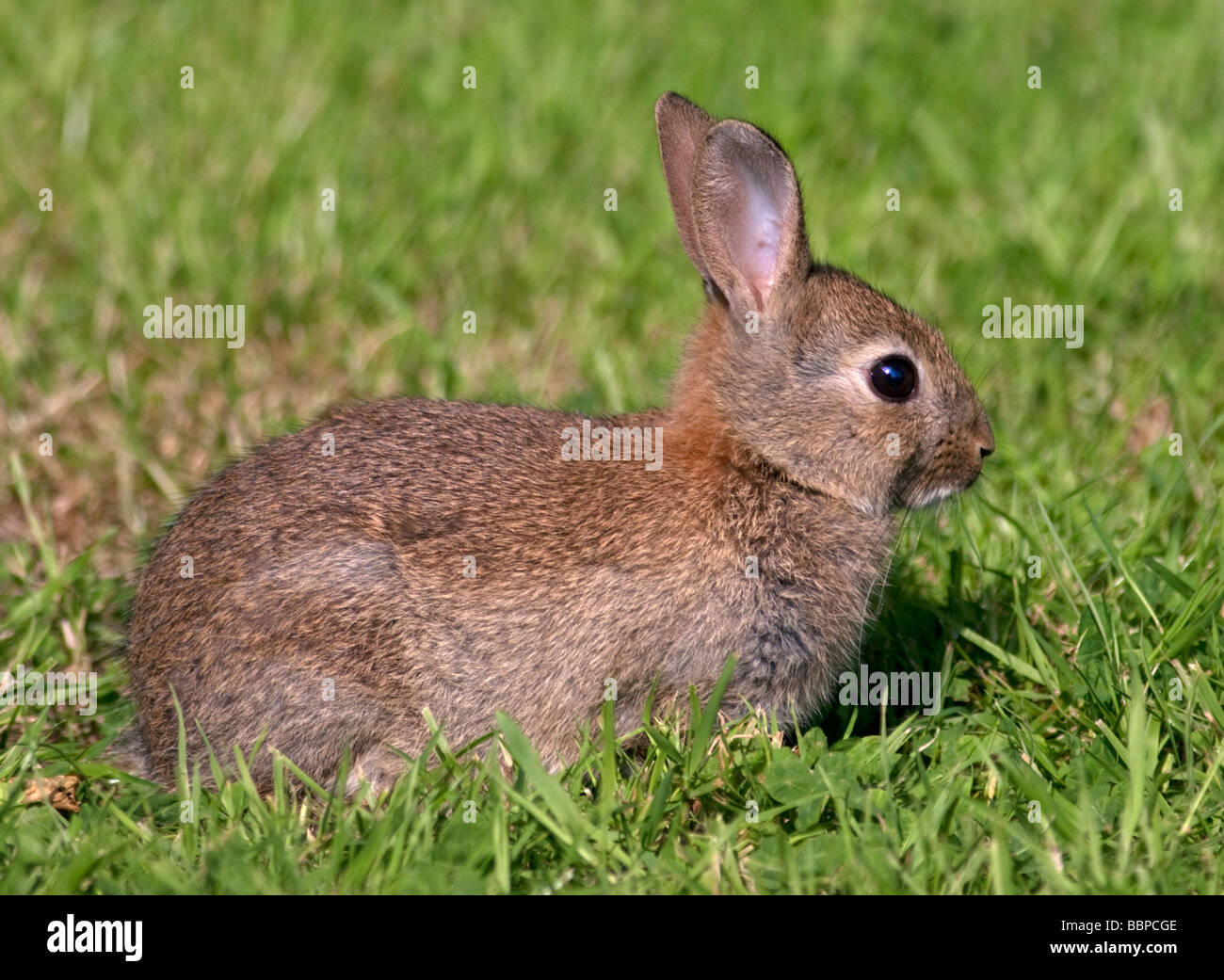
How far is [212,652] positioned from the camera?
468 centimetres

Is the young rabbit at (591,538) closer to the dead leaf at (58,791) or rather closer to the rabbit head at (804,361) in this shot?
the rabbit head at (804,361)

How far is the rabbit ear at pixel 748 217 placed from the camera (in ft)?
16.1

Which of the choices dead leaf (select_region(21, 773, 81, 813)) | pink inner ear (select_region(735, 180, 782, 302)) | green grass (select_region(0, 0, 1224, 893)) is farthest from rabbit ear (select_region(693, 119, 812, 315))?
dead leaf (select_region(21, 773, 81, 813))

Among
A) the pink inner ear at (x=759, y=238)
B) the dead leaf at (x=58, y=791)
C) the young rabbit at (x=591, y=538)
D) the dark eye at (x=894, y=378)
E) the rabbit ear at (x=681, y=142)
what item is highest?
the rabbit ear at (x=681, y=142)

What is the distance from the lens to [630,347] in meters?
7.30

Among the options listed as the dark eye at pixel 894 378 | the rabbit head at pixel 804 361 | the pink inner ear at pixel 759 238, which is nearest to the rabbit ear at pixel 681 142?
the rabbit head at pixel 804 361

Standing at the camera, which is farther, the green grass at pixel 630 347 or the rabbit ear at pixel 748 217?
the rabbit ear at pixel 748 217

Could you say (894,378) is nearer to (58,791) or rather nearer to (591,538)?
(591,538)

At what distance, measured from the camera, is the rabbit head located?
5004mm

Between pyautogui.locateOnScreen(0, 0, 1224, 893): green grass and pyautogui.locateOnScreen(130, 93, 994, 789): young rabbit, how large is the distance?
284 millimetres

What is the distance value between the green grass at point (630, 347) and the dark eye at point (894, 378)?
26.4 inches
